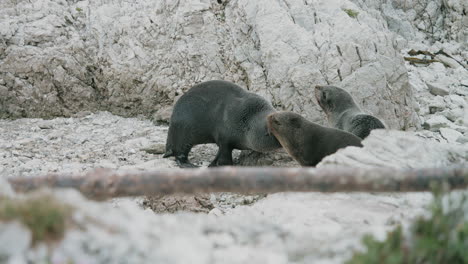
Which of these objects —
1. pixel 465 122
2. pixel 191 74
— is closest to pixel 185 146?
pixel 191 74

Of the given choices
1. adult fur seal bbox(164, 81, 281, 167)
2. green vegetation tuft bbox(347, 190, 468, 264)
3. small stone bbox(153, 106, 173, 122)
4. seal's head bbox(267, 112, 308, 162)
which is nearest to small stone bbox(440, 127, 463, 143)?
seal's head bbox(267, 112, 308, 162)

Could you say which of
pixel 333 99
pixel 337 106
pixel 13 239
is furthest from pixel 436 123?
pixel 13 239

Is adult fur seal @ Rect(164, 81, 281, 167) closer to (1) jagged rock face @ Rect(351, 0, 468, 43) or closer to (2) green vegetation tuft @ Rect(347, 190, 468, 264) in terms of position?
(1) jagged rock face @ Rect(351, 0, 468, 43)

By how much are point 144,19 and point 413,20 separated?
722 centimetres

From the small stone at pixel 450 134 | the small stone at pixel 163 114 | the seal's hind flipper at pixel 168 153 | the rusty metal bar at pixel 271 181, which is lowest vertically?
the seal's hind flipper at pixel 168 153

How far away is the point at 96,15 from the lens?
12.2m

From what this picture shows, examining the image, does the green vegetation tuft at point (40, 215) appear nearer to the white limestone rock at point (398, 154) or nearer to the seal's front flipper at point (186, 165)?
the white limestone rock at point (398, 154)

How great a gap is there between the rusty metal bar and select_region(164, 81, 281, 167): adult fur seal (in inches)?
224

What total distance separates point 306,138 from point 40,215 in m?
6.00

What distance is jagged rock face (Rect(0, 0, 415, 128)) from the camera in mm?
10734

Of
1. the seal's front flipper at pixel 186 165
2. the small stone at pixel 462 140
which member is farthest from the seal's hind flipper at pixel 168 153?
the small stone at pixel 462 140

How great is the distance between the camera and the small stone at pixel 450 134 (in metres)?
10.1

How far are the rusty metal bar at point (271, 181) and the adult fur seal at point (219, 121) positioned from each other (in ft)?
18.6

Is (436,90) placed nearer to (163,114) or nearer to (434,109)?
(434,109)
